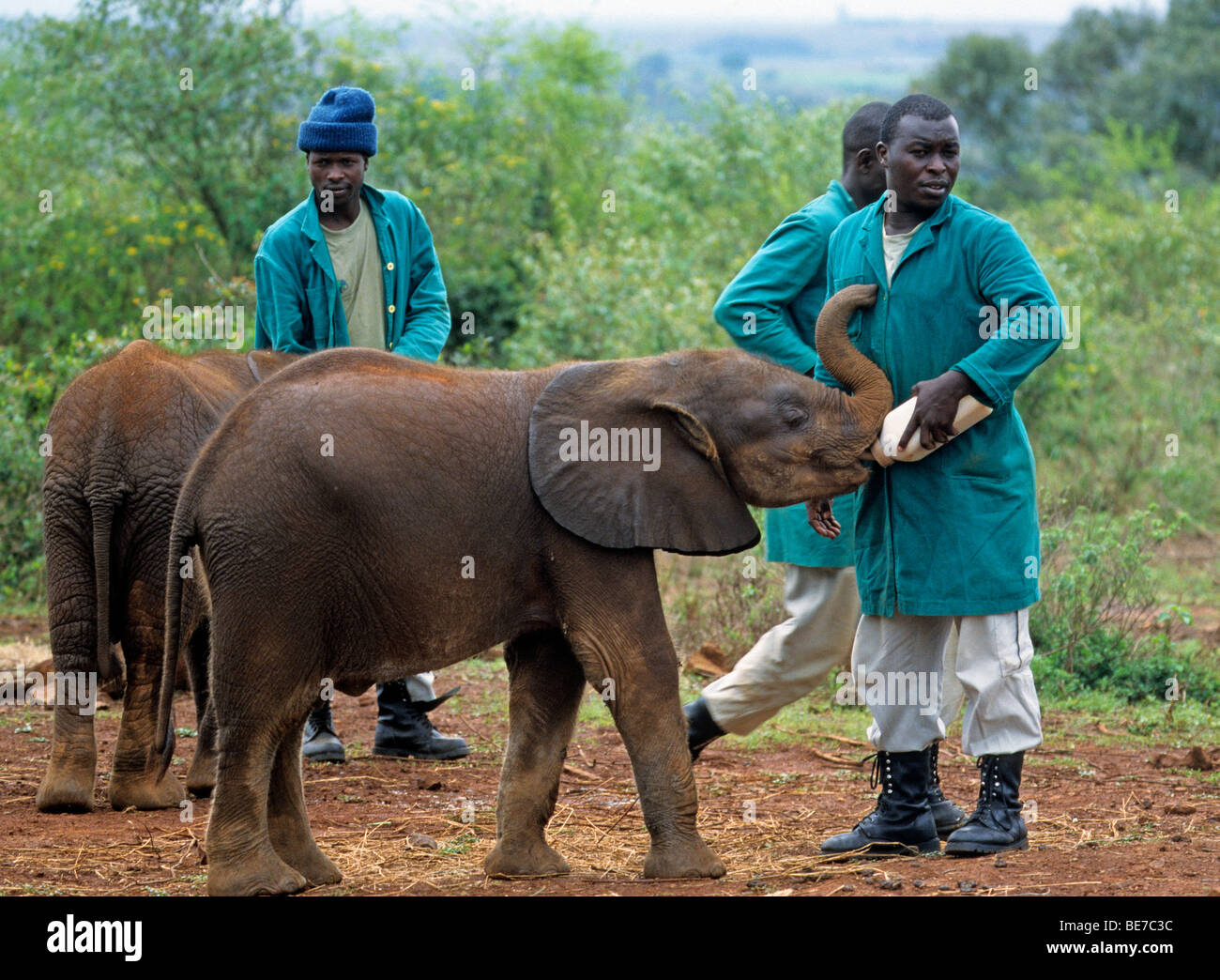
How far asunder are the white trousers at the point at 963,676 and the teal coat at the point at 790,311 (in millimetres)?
541

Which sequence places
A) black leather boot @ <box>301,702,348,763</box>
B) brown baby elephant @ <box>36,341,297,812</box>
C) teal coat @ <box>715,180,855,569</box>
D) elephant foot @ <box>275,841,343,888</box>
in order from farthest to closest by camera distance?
1. black leather boot @ <box>301,702,348,763</box>
2. brown baby elephant @ <box>36,341,297,812</box>
3. teal coat @ <box>715,180,855,569</box>
4. elephant foot @ <box>275,841,343,888</box>

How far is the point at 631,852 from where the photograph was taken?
5.77m

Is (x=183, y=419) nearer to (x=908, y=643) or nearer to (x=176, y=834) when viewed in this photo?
(x=176, y=834)

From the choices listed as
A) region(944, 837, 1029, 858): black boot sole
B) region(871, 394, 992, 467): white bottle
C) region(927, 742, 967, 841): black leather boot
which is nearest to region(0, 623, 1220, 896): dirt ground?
region(944, 837, 1029, 858): black boot sole

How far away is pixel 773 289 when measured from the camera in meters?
6.23

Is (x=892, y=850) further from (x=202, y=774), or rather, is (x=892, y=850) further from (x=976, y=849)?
(x=202, y=774)

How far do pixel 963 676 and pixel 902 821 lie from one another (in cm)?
58

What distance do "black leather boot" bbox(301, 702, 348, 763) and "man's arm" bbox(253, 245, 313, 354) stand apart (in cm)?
176

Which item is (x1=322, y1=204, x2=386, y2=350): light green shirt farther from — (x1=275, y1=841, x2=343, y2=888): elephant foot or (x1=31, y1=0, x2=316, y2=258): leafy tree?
(x1=31, y1=0, x2=316, y2=258): leafy tree

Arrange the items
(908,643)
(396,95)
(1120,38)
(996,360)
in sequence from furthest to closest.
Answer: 1. (1120,38)
2. (396,95)
3. (908,643)
4. (996,360)

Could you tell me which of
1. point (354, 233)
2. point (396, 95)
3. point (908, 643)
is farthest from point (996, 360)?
point (396, 95)

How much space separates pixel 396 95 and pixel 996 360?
558 inches

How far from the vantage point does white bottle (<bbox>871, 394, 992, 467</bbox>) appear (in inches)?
202

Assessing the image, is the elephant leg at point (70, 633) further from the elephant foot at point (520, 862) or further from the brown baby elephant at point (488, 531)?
the elephant foot at point (520, 862)
